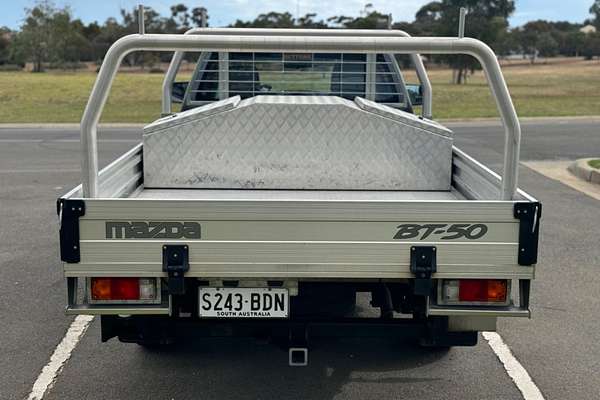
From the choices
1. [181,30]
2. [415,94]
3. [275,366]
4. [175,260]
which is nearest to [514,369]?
[275,366]

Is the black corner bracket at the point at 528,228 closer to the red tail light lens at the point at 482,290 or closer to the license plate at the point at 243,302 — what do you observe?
the red tail light lens at the point at 482,290

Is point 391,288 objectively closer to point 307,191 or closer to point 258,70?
point 307,191

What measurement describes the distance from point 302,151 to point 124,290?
5.51 ft

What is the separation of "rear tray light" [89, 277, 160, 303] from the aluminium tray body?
1.36 metres

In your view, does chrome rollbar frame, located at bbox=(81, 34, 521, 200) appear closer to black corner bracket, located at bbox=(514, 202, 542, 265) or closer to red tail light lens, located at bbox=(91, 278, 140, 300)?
black corner bracket, located at bbox=(514, 202, 542, 265)

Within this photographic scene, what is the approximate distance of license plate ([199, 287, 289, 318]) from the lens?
316 cm

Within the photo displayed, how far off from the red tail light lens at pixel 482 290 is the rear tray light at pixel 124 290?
4.42 ft

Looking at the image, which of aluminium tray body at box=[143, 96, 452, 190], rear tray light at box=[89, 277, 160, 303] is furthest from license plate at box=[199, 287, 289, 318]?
aluminium tray body at box=[143, 96, 452, 190]

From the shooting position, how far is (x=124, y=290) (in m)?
3.06

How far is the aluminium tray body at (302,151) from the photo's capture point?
4.31 metres

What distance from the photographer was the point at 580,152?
1361 cm

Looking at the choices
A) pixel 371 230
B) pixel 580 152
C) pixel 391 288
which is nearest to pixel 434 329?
pixel 391 288

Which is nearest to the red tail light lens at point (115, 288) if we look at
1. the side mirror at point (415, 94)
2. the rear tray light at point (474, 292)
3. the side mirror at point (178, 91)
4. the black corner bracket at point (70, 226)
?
the black corner bracket at point (70, 226)

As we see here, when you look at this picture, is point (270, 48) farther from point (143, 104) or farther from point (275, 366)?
point (143, 104)
